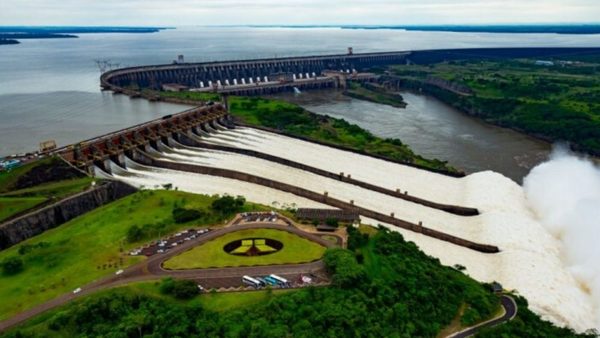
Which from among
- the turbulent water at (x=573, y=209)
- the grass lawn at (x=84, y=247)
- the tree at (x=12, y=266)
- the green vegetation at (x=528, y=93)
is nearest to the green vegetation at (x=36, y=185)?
the grass lawn at (x=84, y=247)

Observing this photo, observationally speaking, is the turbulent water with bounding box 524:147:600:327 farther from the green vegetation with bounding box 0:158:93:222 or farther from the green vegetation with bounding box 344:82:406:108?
the green vegetation with bounding box 344:82:406:108

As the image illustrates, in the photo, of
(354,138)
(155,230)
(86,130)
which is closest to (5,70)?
(86,130)

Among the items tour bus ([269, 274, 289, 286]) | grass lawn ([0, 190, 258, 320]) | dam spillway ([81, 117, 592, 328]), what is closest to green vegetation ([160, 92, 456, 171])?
dam spillway ([81, 117, 592, 328])

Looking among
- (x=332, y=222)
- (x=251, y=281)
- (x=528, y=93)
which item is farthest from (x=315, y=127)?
(x=528, y=93)

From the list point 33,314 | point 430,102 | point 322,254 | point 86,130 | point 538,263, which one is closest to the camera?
point 33,314

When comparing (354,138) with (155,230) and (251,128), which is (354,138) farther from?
(155,230)

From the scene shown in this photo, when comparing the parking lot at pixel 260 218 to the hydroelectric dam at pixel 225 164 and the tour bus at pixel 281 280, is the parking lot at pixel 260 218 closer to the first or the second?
the tour bus at pixel 281 280
